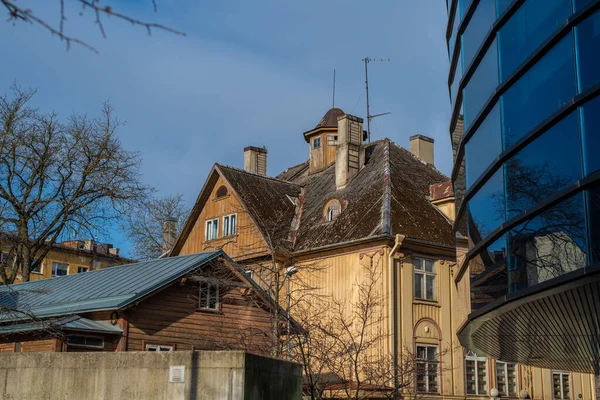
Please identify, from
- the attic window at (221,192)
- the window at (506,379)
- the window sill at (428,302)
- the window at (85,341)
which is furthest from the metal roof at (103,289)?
the window at (506,379)

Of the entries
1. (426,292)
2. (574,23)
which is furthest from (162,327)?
(574,23)

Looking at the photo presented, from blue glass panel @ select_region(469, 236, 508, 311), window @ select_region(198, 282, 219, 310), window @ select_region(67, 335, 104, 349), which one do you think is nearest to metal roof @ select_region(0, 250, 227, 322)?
window @ select_region(198, 282, 219, 310)

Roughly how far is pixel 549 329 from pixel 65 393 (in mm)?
8805

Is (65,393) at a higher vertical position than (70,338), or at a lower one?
lower

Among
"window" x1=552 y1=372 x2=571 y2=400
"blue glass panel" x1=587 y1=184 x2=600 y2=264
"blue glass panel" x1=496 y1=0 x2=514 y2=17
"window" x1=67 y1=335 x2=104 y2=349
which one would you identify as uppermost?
"blue glass panel" x1=496 y1=0 x2=514 y2=17

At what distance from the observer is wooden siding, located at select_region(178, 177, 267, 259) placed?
113ft

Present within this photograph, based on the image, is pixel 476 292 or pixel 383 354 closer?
pixel 476 292

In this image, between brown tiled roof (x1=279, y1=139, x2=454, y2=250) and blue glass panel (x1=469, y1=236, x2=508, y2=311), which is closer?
blue glass panel (x1=469, y1=236, x2=508, y2=311)

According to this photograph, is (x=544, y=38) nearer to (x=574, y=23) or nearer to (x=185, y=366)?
(x=574, y=23)

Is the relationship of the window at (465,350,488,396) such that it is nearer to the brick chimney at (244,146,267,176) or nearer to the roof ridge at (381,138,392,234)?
the roof ridge at (381,138,392,234)

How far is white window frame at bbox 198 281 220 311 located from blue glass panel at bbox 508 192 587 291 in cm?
1341

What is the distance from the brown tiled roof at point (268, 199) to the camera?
34.6 meters

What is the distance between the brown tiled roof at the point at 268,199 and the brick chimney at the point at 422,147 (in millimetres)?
5800

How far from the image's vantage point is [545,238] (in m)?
12.8
